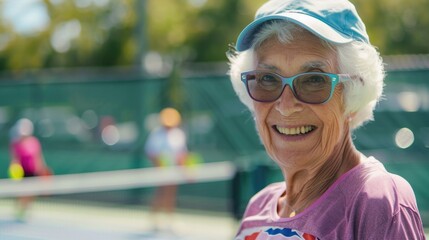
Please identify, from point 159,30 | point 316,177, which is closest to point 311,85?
point 316,177

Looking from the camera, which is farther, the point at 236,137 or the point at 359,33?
the point at 236,137

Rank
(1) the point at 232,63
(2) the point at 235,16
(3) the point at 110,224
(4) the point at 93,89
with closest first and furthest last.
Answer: (1) the point at 232,63, (3) the point at 110,224, (4) the point at 93,89, (2) the point at 235,16

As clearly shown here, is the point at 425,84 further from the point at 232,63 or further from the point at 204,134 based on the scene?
the point at 232,63

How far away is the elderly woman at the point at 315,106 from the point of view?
6.31 ft

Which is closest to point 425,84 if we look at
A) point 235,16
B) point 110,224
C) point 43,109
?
point 110,224

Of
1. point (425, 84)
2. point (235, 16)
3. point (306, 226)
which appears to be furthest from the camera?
point (235, 16)

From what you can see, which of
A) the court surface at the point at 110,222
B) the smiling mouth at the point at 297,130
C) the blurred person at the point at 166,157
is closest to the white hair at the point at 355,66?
the smiling mouth at the point at 297,130

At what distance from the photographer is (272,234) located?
2078 mm

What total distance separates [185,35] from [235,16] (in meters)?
2.21

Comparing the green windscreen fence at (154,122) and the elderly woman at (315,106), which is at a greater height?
the green windscreen fence at (154,122)

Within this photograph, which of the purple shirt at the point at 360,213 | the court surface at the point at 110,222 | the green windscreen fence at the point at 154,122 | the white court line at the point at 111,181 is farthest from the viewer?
the green windscreen fence at the point at 154,122

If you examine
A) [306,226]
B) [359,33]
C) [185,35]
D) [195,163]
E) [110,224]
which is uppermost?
[185,35]

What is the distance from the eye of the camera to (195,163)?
11734 mm

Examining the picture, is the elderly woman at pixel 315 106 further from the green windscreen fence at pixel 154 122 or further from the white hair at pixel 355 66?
→ the green windscreen fence at pixel 154 122
